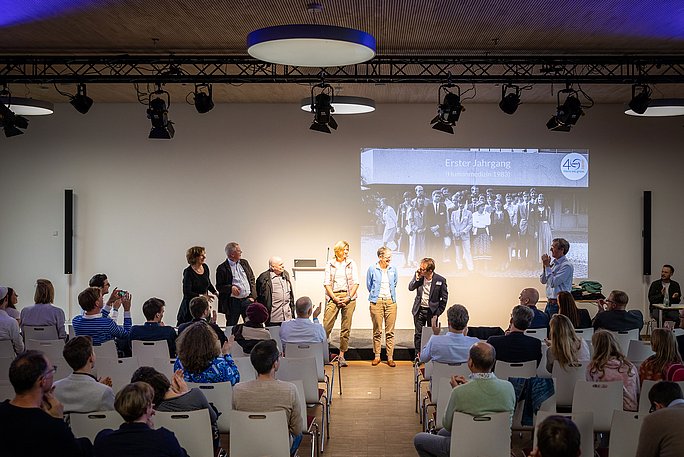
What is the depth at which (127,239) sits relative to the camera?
43.4 ft

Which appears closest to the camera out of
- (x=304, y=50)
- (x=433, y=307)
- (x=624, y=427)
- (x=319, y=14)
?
(x=624, y=427)

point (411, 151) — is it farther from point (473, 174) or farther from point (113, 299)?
point (113, 299)

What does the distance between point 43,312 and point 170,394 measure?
4.08 metres

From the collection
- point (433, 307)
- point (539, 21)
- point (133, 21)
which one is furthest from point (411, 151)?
point (133, 21)

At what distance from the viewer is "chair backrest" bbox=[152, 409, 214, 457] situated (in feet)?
14.0

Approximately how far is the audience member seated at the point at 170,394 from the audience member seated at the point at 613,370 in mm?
2889

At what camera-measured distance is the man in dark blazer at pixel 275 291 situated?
10.2m

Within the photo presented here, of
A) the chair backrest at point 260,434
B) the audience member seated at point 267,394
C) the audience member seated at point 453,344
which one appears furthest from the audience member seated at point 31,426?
the audience member seated at point 453,344

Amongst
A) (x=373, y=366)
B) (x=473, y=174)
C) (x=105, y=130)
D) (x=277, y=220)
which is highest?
(x=105, y=130)

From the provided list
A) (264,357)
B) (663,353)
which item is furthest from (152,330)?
(663,353)

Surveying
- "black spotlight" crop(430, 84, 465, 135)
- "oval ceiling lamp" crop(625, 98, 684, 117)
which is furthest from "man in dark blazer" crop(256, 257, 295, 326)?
"oval ceiling lamp" crop(625, 98, 684, 117)

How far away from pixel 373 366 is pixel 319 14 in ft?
16.3

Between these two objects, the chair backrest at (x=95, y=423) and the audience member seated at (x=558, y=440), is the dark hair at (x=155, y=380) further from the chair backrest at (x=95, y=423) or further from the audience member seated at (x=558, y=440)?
the audience member seated at (x=558, y=440)

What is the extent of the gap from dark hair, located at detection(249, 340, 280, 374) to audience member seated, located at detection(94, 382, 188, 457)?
3.69 feet
